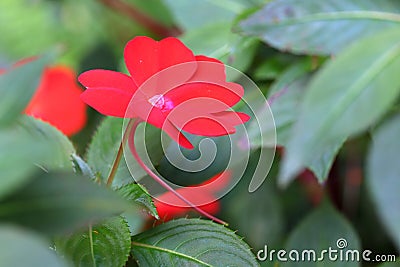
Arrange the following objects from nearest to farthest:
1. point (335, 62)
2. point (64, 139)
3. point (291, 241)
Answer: point (335, 62) → point (64, 139) → point (291, 241)

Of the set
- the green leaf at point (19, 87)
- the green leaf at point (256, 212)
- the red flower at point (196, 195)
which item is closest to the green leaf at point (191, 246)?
the red flower at point (196, 195)

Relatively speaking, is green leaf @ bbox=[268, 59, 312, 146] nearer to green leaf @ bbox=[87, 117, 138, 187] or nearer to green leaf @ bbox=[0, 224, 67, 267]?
green leaf @ bbox=[87, 117, 138, 187]

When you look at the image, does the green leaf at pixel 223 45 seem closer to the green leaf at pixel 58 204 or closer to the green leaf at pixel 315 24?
the green leaf at pixel 315 24

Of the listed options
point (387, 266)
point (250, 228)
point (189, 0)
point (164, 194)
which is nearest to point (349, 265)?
point (387, 266)

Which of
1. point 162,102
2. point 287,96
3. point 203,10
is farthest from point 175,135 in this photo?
point 203,10

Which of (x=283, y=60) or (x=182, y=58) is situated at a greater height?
(x=182, y=58)

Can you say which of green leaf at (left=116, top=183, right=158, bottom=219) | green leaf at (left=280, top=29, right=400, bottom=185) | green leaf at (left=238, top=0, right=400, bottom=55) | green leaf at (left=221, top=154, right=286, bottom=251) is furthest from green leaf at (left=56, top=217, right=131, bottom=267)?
green leaf at (left=221, top=154, right=286, bottom=251)

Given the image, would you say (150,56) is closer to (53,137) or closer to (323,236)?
(53,137)

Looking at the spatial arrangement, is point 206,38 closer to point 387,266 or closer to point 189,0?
point 189,0
